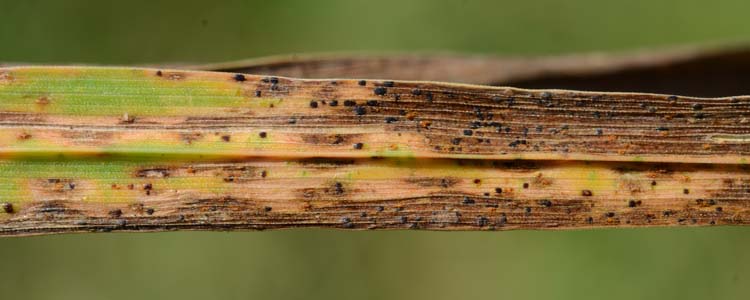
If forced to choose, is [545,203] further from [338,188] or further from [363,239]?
[363,239]

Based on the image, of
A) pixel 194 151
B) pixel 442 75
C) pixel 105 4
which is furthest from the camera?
pixel 105 4

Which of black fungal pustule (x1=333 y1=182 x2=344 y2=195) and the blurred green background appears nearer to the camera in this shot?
black fungal pustule (x1=333 y1=182 x2=344 y2=195)

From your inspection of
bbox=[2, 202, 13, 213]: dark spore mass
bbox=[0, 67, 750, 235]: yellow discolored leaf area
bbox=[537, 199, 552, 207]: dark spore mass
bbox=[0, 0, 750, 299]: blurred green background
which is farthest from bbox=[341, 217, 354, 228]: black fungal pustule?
bbox=[0, 0, 750, 299]: blurred green background

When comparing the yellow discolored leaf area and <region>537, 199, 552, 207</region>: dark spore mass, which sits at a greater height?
the yellow discolored leaf area

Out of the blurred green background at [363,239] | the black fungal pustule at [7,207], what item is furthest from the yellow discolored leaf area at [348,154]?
the blurred green background at [363,239]

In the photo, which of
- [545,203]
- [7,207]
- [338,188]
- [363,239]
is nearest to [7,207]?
[7,207]

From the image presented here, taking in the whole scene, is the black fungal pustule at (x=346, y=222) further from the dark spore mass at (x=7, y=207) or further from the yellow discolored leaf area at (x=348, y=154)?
the dark spore mass at (x=7, y=207)

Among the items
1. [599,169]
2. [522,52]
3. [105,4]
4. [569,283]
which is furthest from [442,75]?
[105,4]

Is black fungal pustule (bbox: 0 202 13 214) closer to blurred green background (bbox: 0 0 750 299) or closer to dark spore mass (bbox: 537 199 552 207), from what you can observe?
dark spore mass (bbox: 537 199 552 207)

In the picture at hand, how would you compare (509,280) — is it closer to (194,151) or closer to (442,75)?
(442,75)
